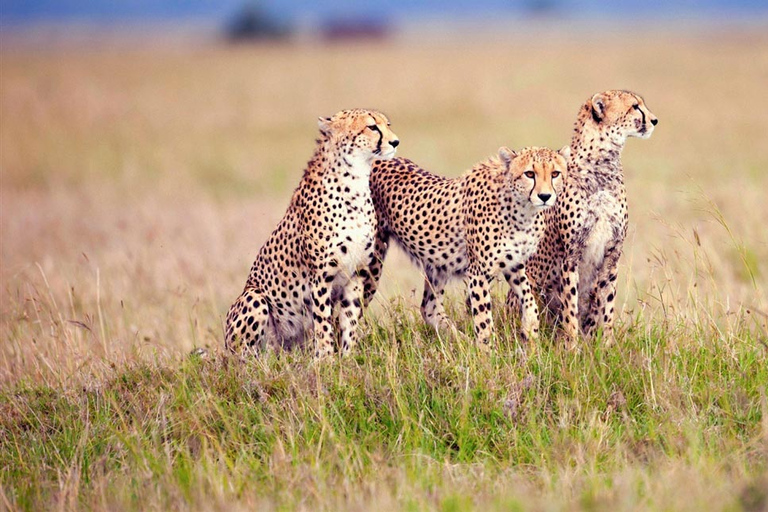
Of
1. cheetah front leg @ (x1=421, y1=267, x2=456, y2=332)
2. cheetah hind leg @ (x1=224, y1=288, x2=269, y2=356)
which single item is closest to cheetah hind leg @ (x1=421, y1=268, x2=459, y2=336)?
cheetah front leg @ (x1=421, y1=267, x2=456, y2=332)

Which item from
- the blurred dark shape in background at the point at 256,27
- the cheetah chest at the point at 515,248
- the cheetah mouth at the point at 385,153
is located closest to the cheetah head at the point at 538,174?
the cheetah chest at the point at 515,248

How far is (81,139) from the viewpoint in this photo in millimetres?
15508

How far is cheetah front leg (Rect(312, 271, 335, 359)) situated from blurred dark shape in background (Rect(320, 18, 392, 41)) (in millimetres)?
55278

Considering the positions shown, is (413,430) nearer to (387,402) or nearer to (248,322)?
(387,402)

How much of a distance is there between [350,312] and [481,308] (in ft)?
1.98

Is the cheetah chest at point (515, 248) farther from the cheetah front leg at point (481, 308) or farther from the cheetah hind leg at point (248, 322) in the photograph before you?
the cheetah hind leg at point (248, 322)

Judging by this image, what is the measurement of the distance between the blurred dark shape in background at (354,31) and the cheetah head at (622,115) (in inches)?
2181

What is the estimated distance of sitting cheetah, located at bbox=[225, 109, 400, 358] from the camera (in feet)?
13.6

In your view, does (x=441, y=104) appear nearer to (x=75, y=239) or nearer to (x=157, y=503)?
(x=75, y=239)

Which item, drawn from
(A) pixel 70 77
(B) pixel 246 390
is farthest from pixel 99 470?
(A) pixel 70 77

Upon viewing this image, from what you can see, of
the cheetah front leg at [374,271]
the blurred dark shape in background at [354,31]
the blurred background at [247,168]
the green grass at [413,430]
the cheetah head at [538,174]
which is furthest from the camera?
the blurred dark shape in background at [354,31]

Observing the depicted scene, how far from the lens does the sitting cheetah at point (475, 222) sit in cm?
388

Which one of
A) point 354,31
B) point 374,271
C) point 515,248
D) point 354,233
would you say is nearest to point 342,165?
point 354,233

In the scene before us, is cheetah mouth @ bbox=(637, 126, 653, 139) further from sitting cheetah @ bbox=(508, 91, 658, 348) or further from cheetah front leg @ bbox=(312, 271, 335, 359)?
cheetah front leg @ bbox=(312, 271, 335, 359)
